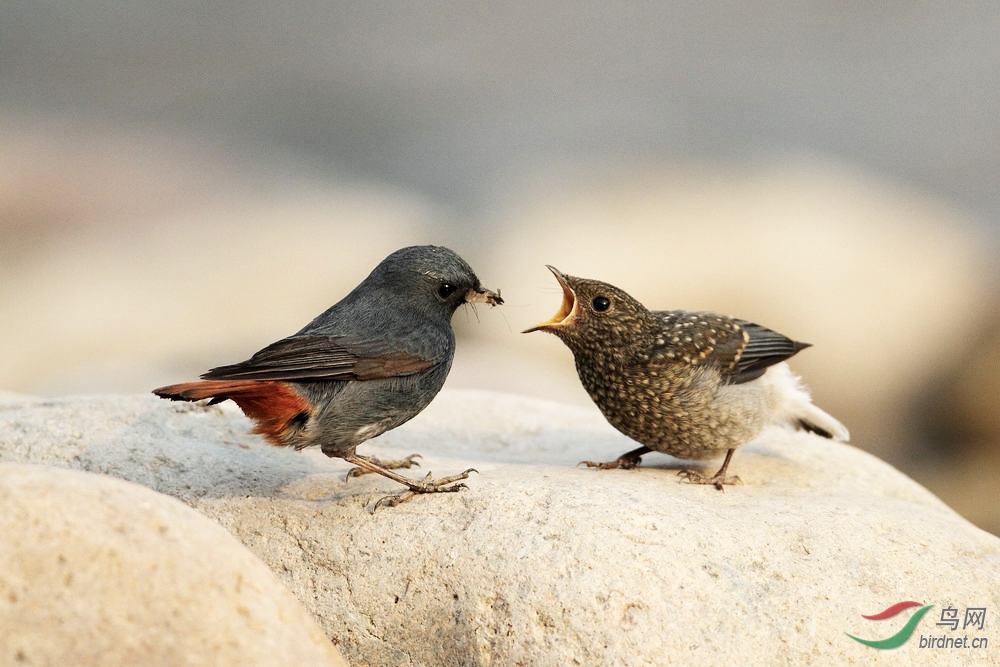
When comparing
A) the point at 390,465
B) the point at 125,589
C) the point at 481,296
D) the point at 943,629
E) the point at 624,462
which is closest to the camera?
the point at 125,589

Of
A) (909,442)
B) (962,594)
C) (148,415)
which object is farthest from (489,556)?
(909,442)

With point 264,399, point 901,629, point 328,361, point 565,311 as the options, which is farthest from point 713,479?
point 264,399

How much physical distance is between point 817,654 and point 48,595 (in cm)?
270

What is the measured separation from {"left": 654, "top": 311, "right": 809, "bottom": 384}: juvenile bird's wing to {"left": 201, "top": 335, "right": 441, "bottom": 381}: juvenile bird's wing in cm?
145

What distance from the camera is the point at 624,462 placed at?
5434 mm

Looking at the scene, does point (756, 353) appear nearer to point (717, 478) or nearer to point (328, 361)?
point (717, 478)

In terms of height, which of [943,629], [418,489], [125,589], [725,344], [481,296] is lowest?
[943,629]

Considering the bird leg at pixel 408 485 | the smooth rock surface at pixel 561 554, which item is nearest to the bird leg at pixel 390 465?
the smooth rock surface at pixel 561 554

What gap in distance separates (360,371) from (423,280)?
2.05ft

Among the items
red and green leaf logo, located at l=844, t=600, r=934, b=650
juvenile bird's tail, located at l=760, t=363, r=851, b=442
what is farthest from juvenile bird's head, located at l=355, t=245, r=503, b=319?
red and green leaf logo, located at l=844, t=600, r=934, b=650

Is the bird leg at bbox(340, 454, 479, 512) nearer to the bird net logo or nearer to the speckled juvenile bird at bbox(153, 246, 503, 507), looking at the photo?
the speckled juvenile bird at bbox(153, 246, 503, 507)

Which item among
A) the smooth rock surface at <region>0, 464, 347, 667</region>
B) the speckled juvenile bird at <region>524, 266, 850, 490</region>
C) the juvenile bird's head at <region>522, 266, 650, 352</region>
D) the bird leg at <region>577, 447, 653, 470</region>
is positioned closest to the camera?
the smooth rock surface at <region>0, 464, 347, 667</region>

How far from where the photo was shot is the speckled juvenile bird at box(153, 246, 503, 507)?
165 inches

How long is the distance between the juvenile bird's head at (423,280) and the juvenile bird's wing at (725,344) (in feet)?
3.87
